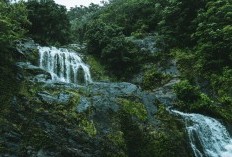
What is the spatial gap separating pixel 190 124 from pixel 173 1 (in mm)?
12987

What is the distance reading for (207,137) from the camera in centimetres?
1485

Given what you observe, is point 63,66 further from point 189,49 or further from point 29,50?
point 189,49

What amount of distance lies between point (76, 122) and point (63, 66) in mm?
9070

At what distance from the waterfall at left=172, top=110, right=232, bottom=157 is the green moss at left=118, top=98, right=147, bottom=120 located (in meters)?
1.89

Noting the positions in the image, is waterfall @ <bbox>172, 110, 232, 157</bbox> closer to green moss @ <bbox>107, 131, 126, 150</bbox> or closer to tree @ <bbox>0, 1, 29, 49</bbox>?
green moss @ <bbox>107, 131, 126, 150</bbox>

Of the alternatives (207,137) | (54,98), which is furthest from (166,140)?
(54,98)

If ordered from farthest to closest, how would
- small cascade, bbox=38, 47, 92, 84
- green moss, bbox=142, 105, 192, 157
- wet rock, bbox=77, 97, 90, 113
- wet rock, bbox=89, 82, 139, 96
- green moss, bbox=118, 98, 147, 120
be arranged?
small cascade, bbox=38, 47, 92, 84 < wet rock, bbox=89, 82, 139, 96 < green moss, bbox=118, 98, 147, 120 < wet rock, bbox=77, 97, 90, 113 < green moss, bbox=142, 105, 192, 157

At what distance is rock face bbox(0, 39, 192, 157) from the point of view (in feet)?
36.4

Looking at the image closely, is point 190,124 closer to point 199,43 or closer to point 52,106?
point 52,106

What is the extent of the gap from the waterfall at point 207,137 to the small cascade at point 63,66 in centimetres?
753

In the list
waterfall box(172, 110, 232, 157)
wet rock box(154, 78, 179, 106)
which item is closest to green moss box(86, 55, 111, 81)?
wet rock box(154, 78, 179, 106)

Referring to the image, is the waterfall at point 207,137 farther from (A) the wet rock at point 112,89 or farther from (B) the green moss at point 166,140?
(A) the wet rock at point 112,89

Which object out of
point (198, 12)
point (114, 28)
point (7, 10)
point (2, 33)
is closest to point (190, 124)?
point (2, 33)

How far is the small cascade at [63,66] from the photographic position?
20.5 m
